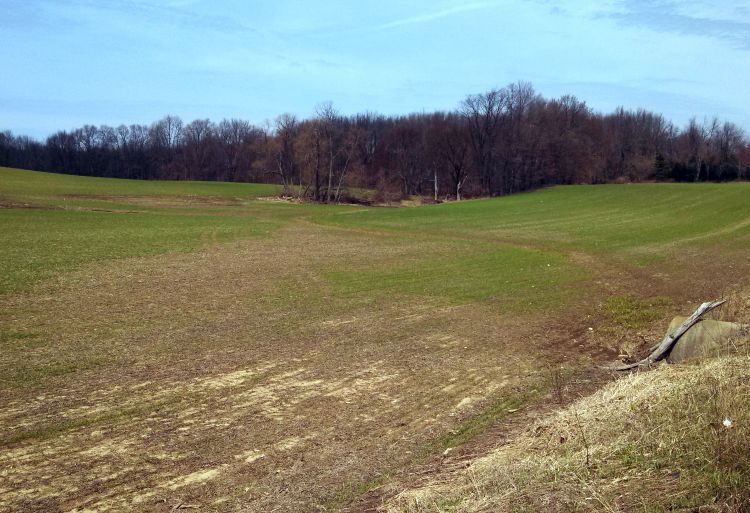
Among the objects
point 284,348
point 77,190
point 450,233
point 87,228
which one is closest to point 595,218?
point 450,233

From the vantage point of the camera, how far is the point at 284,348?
11477 millimetres

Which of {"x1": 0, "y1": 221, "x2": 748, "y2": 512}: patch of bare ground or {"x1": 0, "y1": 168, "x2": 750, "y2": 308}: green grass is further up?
{"x1": 0, "y1": 168, "x2": 750, "y2": 308}: green grass

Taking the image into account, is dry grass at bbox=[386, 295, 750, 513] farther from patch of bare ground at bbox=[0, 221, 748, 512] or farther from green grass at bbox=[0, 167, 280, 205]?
green grass at bbox=[0, 167, 280, 205]

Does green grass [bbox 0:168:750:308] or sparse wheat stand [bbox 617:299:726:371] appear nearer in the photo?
sparse wheat stand [bbox 617:299:726:371]

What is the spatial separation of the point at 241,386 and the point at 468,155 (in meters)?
82.7

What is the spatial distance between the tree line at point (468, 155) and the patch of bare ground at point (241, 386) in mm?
62854

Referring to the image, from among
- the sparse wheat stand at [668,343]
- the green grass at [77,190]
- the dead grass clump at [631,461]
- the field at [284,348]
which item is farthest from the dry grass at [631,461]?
the green grass at [77,190]

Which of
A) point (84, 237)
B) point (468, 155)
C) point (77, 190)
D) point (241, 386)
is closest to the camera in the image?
point (241, 386)

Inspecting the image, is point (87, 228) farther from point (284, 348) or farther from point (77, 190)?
point (77, 190)

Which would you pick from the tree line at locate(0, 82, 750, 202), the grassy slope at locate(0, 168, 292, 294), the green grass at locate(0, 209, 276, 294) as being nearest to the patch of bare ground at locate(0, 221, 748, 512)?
the green grass at locate(0, 209, 276, 294)

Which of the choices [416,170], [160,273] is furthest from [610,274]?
[416,170]

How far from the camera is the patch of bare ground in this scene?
6199 mm

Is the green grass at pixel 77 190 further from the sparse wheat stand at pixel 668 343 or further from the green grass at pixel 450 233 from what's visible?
the sparse wheat stand at pixel 668 343

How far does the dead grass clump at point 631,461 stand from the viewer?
15.4ft
